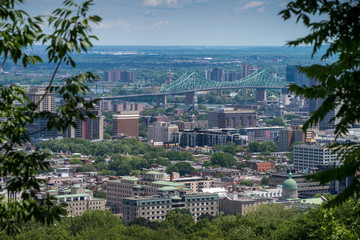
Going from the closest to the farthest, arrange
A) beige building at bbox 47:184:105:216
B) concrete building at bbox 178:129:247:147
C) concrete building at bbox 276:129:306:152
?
1. beige building at bbox 47:184:105:216
2. concrete building at bbox 276:129:306:152
3. concrete building at bbox 178:129:247:147

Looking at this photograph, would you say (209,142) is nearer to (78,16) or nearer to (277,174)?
(277,174)

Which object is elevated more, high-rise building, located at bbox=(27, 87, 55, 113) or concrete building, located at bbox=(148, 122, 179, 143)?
high-rise building, located at bbox=(27, 87, 55, 113)

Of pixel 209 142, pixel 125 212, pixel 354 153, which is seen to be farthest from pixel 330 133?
pixel 354 153

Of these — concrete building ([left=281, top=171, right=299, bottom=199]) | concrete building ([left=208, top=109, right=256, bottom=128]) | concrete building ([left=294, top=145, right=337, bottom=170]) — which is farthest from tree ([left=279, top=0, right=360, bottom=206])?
concrete building ([left=208, top=109, right=256, bottom=128])

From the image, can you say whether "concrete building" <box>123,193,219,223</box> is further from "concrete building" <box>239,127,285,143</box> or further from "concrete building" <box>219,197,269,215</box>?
"concrete building" <box>239,127,285,143</box>

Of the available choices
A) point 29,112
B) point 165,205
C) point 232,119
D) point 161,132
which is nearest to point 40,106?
point 161,132

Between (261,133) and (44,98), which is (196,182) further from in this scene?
(44,98)
